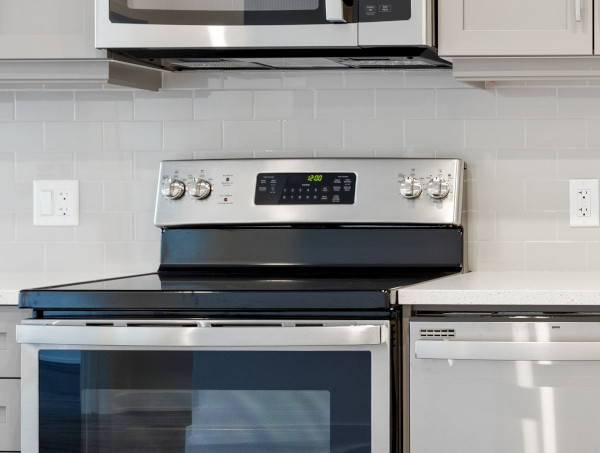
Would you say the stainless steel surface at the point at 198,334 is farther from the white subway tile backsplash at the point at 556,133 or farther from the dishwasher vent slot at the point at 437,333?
the white subway tile backsplash at the point at 556,133

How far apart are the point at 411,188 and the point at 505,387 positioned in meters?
0.66

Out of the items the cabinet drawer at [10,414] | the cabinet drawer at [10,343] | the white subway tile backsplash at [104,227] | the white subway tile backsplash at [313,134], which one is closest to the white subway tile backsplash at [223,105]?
the white subway tile backsplash at [313,134]

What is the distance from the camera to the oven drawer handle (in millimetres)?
1782

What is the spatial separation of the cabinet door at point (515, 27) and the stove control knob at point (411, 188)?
36 cm

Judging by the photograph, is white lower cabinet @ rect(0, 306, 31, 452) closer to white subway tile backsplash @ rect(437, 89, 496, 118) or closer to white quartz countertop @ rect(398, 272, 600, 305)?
white quartz countertop @ rect(398, 272, 600, 305)

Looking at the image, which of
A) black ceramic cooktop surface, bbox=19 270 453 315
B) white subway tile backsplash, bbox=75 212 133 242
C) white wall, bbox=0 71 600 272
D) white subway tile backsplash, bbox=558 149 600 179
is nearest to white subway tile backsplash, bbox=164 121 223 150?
white wall, bbox=0 71 600 272

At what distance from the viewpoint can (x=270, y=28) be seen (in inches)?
82.5

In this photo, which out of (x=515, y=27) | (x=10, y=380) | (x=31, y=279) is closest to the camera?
(x=10, y=380)

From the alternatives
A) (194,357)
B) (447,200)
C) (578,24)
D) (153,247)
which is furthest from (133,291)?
(578,24)

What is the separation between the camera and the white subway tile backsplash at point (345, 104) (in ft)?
8.08

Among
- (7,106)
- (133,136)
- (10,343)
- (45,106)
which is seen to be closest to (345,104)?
(133,136)

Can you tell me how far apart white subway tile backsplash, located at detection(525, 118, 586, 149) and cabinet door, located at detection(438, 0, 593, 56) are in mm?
366

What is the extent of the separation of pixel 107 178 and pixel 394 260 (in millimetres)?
800

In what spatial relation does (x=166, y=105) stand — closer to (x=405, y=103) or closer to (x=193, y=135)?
(x=193, y=135)
